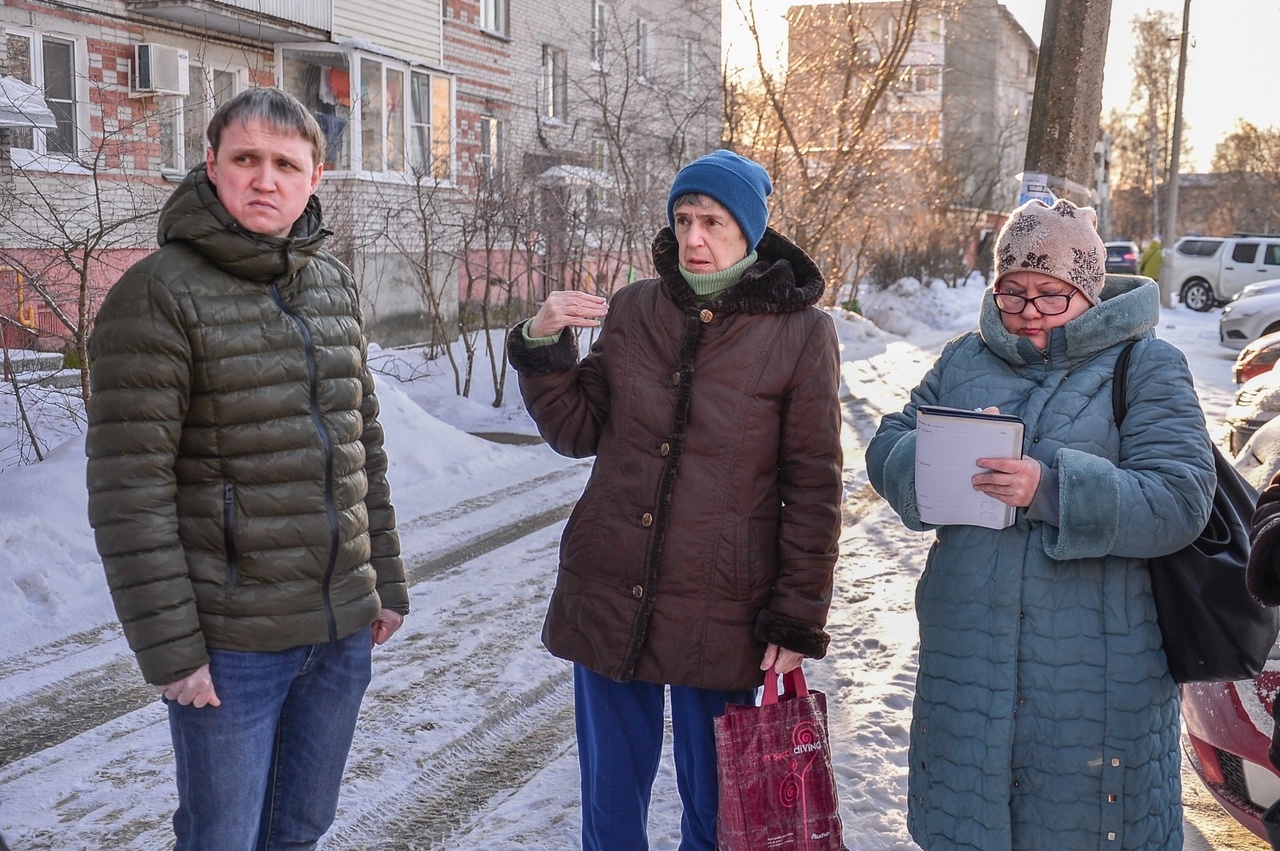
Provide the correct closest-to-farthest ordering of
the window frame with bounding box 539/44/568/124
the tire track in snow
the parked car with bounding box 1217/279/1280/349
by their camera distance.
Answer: the tire track in snow < the parked car with bounding box 1217/279/1280/349 < the window frame with bounding box 539/44/568/124

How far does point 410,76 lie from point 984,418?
19389 millimetres

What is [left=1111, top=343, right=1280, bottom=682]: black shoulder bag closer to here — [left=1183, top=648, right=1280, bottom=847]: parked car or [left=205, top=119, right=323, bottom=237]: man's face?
[left=1183, top=648, right=1280, bottom=847]: parked car

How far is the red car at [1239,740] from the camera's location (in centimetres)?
342

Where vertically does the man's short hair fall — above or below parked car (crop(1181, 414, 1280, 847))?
above

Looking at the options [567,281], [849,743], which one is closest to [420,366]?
[567,281]

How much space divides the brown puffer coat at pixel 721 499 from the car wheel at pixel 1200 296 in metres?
32.1

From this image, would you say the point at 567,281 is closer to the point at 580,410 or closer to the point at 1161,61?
the point at 580,410

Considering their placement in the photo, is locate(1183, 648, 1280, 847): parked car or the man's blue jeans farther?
locate(1183, 648, 1280, 847): parked car

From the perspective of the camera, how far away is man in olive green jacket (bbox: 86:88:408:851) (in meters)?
2.24

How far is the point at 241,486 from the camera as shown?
7.78 ft

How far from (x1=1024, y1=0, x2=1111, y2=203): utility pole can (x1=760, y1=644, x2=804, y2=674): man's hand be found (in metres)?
3.53

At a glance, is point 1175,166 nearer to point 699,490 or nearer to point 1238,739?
point 1238,739

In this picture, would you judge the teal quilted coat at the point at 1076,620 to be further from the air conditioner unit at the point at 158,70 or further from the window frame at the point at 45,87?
the air conditioner unit at the point at 158,70

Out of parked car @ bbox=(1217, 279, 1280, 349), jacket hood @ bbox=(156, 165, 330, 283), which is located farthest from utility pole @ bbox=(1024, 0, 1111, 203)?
parked car @ bbox=(1217, 279, 1280, 349)
